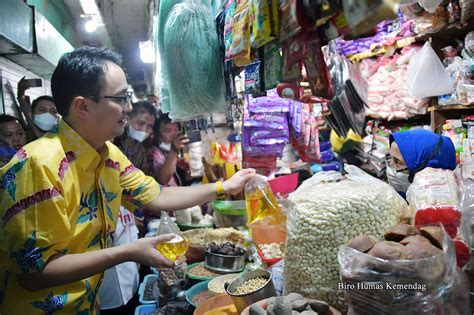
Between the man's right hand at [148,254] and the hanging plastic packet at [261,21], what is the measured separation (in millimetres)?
849

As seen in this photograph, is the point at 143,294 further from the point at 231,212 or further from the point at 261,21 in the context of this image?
the point at 261,21

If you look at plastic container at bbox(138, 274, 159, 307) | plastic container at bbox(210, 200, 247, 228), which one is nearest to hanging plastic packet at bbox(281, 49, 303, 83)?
plastic container at bbox(138, 274, 159, 307)

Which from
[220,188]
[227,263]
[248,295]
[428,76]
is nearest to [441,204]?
[248,295]

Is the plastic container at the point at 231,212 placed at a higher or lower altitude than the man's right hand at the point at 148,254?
lower

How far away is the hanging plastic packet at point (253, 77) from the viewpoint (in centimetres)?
143

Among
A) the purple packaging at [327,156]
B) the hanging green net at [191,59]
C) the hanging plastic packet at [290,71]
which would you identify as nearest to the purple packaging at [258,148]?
the hanging green net at [191,59]

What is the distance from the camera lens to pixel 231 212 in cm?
266

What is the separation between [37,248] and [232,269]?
935mm

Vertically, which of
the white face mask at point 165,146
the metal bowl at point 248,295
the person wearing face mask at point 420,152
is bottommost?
the metal bowl at point 248,295

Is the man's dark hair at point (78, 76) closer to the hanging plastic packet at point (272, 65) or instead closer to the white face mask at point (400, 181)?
the hanging plastic packet at point (272, 65)

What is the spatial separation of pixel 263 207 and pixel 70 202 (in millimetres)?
969

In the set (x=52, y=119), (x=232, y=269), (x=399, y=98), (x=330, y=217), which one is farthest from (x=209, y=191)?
(x=399, y=98)

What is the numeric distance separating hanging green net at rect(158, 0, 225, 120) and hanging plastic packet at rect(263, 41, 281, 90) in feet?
1.86

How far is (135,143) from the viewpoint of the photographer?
11.8 ft
